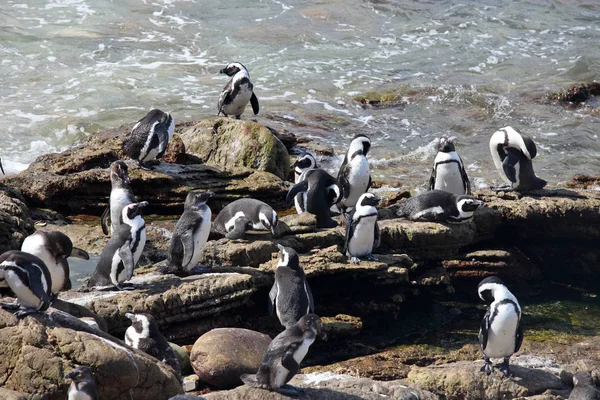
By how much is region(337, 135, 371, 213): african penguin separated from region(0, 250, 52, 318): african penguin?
6.09m

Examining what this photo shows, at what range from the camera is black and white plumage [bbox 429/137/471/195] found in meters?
12.7

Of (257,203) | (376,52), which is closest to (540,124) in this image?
(376,52)

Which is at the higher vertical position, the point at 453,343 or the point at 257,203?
the point at 257,203

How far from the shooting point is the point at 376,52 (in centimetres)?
2552

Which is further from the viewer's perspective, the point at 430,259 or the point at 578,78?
the point at 578,78

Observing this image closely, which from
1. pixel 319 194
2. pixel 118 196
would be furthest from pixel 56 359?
pixel 319 194

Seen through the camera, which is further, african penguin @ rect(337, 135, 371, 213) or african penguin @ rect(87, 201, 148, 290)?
african penguin @ rect(337, 135, 371, 213)

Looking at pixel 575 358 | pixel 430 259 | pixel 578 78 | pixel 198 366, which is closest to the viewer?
pixel 198 366

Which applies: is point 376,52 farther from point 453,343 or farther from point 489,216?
point 453,343

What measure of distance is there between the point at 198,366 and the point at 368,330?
2.43 meters

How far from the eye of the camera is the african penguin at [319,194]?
11.6m

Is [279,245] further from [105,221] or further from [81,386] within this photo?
[81,386]

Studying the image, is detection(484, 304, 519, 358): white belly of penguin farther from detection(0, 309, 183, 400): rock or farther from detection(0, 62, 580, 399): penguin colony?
detection(0, 309, 183, 400): rock

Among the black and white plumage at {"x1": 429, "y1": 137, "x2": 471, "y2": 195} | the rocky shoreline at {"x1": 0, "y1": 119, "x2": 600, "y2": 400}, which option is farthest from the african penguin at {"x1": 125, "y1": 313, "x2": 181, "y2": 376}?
the black and white plumage at {"x1": 429, "y1": 137, "x2": 471, "y2": 195}
